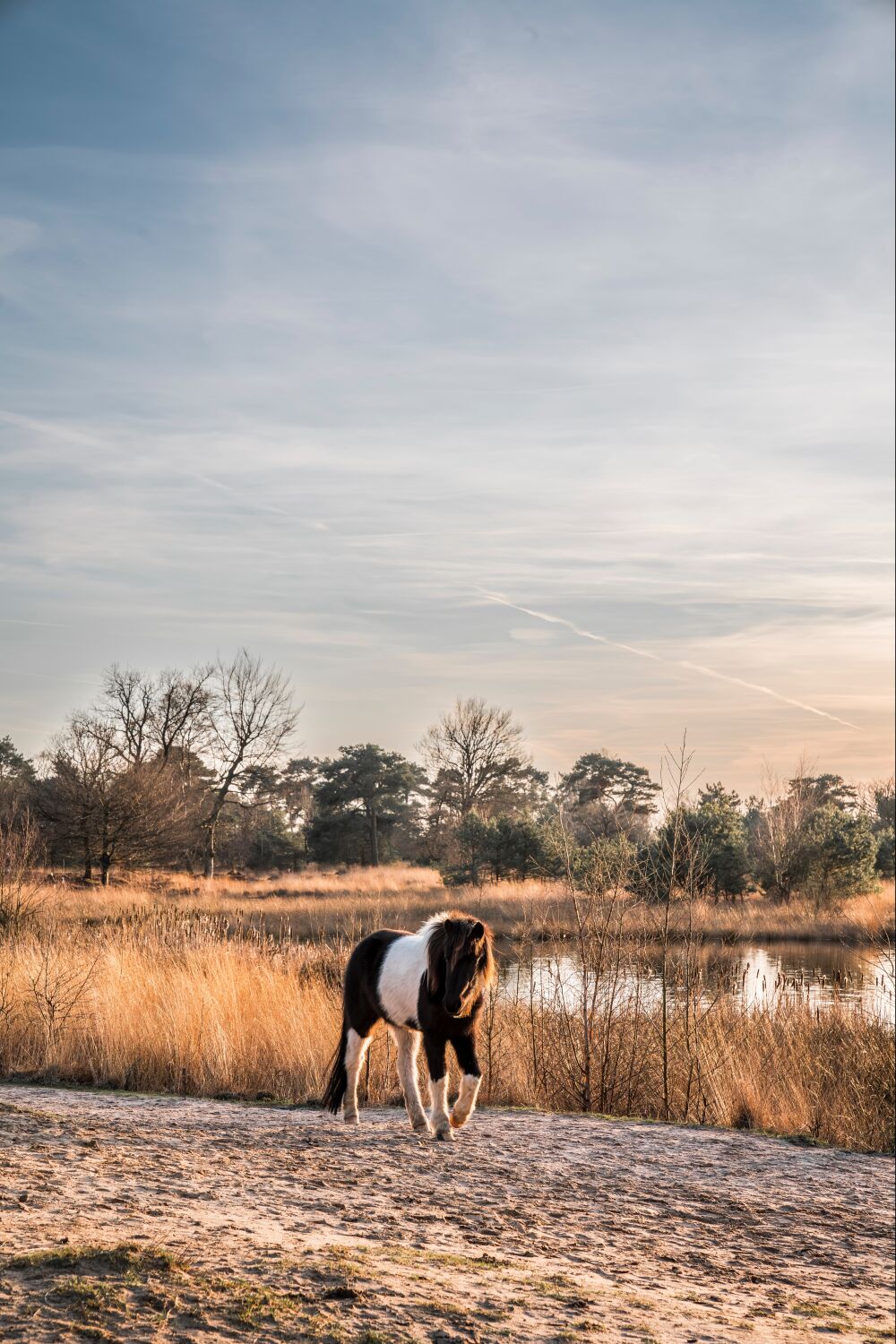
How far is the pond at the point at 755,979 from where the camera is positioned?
11062 millimetres

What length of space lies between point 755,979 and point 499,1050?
5.34m

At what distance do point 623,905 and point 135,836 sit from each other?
86.7 ft

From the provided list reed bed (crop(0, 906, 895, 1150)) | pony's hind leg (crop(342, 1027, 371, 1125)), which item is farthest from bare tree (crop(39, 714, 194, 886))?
pony's hind leg (crop(342, 1027, 371, 1125))

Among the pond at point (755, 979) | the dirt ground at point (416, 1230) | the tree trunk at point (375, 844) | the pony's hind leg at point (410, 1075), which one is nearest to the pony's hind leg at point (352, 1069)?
the dirt ground at point (416, 1230)

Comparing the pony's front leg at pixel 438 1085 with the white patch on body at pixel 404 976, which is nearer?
the pony's front leg at pixel 438 1085

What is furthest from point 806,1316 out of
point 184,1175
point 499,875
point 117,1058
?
point 499,875

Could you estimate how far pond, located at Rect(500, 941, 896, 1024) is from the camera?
436 inches

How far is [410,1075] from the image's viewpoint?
690cm

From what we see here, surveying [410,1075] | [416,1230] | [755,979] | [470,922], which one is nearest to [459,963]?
[470,922]

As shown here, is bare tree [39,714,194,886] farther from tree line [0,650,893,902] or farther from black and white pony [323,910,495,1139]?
black and white pony [323,910,495,1139]

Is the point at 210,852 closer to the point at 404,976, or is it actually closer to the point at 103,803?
the point at 103,803

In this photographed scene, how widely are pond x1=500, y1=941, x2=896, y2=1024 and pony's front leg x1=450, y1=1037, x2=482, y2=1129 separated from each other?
11.7 ft

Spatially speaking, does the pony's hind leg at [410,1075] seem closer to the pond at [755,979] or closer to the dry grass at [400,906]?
the pond at [755,979]

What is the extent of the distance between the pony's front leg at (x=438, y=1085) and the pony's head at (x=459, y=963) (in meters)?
0.25
